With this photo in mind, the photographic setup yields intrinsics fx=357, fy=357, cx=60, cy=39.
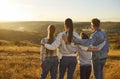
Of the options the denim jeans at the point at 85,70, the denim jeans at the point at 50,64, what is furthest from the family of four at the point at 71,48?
the denim jeans at the point at 85,70

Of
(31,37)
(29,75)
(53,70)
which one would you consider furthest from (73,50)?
(31,37)

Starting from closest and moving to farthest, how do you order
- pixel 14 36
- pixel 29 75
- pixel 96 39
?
1. pixel 96 39
2. pixel 29 75
3. pixel 14 36

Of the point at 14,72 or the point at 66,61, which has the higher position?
the point at 66,61

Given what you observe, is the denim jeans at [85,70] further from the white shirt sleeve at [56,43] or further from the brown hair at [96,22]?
the brown hair at [96,22]

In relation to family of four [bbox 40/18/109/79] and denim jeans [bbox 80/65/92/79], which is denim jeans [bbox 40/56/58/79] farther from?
denim jeans [bbox 80/65/92/79]

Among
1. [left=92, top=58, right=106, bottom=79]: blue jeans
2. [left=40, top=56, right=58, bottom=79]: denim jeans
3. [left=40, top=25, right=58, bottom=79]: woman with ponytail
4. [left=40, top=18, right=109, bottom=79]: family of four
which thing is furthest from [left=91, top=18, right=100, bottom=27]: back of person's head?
[left=40, top=56, right=58, bottom=79]: denim jeans

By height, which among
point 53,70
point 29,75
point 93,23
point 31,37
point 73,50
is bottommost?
point 31,37

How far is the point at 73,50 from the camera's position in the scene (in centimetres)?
884

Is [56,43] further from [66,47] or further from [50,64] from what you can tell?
[50,64]

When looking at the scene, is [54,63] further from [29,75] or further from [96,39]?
[29,75]

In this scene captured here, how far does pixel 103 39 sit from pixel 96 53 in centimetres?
39

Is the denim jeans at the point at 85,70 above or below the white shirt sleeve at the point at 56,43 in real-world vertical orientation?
below

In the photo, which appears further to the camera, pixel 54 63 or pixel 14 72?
pixel 14 72

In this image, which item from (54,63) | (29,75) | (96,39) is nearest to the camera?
(96,39)
